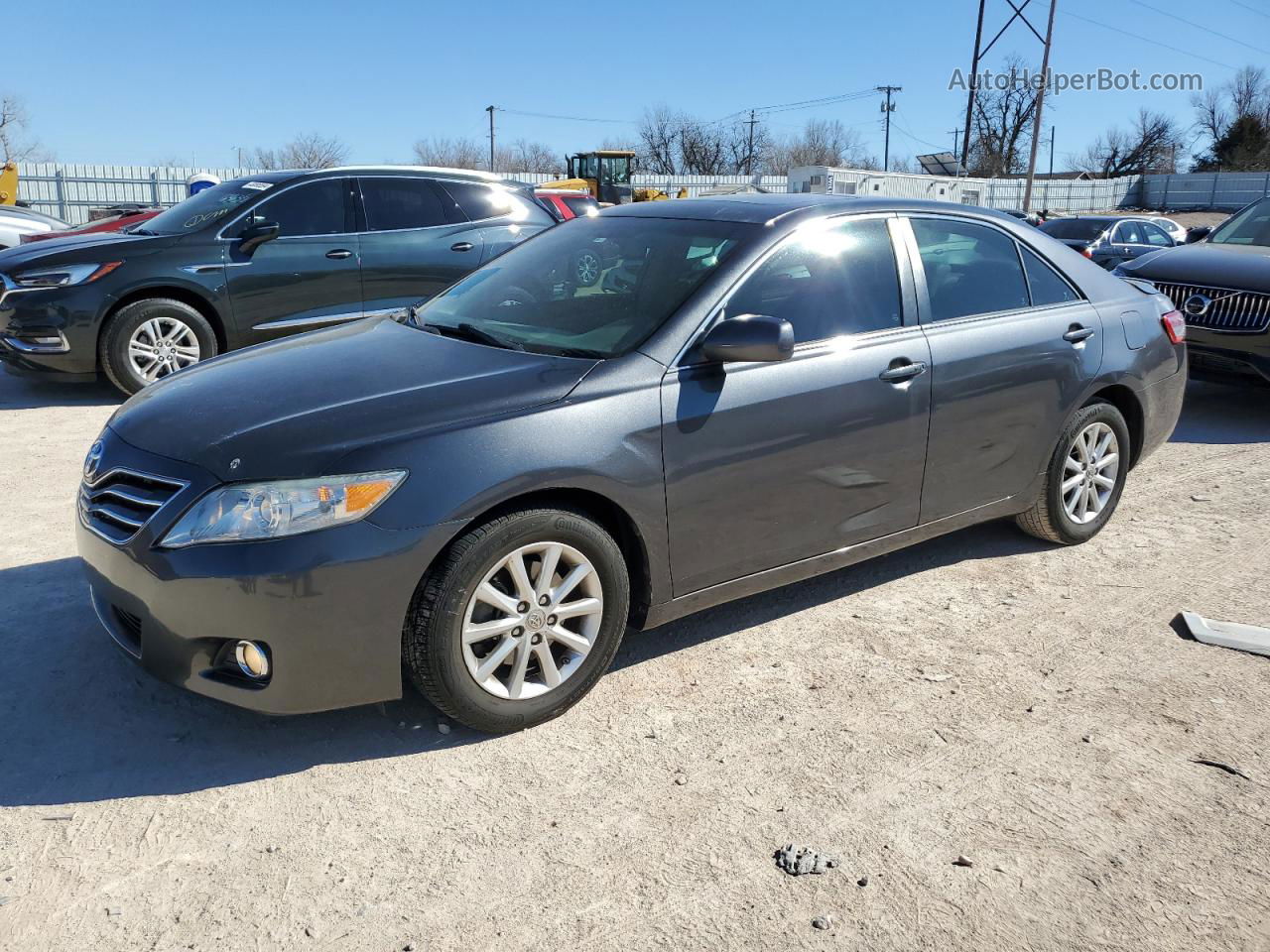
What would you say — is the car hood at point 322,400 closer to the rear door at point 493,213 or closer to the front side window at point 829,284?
Result: the front side window at point 829,284

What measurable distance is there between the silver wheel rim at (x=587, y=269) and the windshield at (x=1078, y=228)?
51.6ft

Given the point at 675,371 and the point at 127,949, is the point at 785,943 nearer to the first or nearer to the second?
the point at 127,949

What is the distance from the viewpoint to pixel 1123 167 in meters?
81.2

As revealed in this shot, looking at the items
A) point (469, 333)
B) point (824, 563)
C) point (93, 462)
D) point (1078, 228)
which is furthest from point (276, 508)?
point (1078, 228)

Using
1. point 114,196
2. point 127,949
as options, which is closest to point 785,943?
point 127,949

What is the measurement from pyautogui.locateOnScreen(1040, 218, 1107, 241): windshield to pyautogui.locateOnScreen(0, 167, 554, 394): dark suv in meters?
12.5

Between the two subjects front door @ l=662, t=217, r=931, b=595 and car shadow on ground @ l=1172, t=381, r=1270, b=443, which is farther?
car shadow on ground @ l=1172, t=381, r=1270, b=443

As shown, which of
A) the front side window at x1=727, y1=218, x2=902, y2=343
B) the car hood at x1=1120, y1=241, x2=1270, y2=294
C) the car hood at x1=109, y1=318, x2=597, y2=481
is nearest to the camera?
the car hood at x1=109, y1=318, x2=597, y2=481

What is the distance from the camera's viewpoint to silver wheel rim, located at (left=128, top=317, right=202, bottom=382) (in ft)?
25.3

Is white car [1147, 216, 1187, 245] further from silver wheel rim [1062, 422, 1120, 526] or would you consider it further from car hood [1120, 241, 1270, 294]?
silver wheel rim [1062, 422, 1120, 526]

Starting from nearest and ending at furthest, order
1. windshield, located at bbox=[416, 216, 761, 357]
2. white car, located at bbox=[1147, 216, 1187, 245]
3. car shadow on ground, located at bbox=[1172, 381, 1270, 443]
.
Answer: windshield, located at bbox=[416, 216, 761, 357] → car shadow on ground, located at bbox=[1172, 381, 1270, 443] → white car, located at bbox=[1147, 216, 1187, 245]

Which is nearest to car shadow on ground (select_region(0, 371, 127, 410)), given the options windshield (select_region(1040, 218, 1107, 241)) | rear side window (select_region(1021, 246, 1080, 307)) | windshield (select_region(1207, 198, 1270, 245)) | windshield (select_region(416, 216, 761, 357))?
windshield (select_region(416, 216, 761, 357))

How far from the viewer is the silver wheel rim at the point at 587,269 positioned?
410 centimetres

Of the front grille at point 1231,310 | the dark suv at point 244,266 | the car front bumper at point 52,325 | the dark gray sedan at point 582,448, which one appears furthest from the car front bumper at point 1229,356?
the car front bumper at point 52,325
